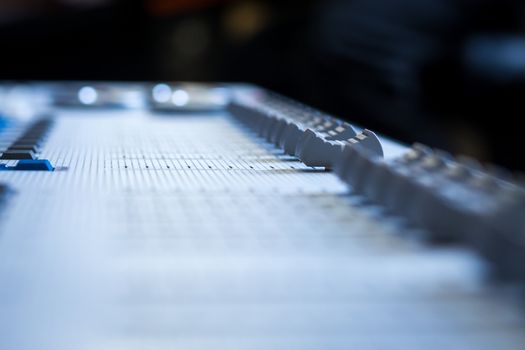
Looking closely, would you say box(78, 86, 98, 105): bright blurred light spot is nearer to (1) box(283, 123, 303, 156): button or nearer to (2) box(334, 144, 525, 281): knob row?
(1) box(283, 123, 303, 156): button

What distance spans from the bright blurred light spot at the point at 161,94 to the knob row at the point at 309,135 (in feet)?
3.41

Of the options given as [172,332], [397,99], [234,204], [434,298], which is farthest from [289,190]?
[397,99]

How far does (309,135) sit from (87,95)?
2.33m

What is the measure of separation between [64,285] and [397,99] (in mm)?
6280

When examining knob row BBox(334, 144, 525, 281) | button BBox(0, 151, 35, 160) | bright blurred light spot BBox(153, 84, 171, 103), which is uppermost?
bright blurred light spot BBox(153, 84, 171, 103)

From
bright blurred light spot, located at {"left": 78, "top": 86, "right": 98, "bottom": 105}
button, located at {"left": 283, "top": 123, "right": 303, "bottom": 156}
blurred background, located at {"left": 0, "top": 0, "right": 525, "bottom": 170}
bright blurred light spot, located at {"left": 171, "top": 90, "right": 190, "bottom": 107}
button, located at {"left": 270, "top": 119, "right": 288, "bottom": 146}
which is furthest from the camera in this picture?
blurred background, located at {"left": 0, "top": 0, "right": 525, "bottom": 170}

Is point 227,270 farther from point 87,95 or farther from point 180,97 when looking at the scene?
point 180,97

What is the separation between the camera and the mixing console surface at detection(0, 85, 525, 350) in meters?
0.91

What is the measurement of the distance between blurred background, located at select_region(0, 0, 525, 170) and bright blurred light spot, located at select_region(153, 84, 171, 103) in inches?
106

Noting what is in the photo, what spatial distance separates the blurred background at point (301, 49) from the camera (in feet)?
22.3

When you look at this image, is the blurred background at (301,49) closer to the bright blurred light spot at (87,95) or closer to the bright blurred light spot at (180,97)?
the bright blurred light spot at (180,97)

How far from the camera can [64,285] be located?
3.48ft

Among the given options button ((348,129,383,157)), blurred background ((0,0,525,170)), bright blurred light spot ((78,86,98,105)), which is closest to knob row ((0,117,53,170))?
button ((348,129,383,157))

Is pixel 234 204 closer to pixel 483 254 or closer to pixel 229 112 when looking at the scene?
pixel 483 254
